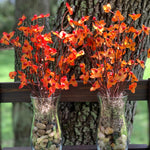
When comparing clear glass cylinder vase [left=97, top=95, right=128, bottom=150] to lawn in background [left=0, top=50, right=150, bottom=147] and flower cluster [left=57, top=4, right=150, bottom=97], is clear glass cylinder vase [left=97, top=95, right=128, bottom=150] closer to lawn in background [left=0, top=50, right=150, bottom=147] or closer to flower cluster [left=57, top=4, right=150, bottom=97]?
flower cluster [left=57, top=4, right=150, bottom=97]

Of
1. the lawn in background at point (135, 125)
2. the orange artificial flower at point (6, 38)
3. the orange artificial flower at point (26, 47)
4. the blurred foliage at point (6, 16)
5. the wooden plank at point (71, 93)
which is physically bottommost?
the lawn in background at point (135, 125)

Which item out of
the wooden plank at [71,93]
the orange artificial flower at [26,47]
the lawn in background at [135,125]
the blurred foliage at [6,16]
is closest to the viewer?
the orange artificial flower at [26,47]

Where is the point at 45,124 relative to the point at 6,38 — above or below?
below

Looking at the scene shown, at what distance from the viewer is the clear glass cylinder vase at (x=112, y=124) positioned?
3.16 feet

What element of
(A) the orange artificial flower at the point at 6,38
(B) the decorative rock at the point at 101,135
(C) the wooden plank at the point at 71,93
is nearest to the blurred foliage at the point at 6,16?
(C) the wooden plank at the point at 71,93

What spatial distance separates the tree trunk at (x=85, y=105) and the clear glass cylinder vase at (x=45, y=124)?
28cm

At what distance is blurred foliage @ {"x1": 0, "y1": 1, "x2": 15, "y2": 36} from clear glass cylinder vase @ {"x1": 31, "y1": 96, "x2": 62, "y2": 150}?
11.6 feet

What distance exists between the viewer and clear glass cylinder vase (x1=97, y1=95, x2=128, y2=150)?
3.16ft

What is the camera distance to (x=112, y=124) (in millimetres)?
965

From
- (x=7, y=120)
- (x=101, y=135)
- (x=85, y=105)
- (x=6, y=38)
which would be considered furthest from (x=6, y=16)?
(x=101, y=135)

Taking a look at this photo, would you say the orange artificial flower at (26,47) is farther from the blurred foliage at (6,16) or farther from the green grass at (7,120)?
the blurred foliage at (6,16)

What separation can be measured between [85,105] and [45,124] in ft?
1.04

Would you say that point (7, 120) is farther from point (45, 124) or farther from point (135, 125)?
point (45, 124)

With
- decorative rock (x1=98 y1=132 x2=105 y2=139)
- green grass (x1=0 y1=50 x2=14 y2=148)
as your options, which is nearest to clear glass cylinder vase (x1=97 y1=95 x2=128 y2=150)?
decorative rock (x1=98 y1=132 x2=105 y2=139)
